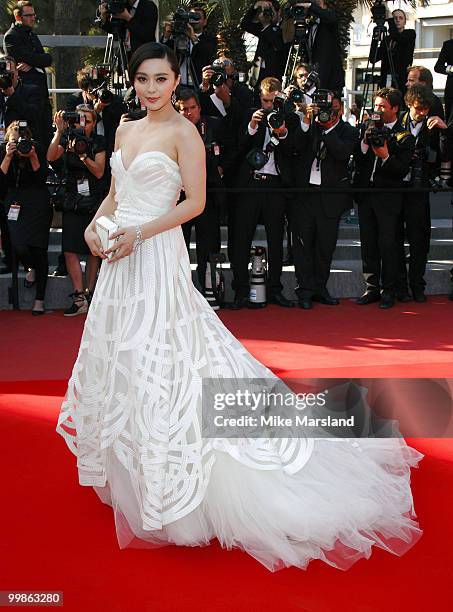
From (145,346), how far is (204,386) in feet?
0.82

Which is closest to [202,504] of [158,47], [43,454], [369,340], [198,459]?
[198,459]

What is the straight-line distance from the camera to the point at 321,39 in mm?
8898

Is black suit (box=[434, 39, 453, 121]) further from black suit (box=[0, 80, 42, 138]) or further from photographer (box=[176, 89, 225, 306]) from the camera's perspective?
black suit (box=[0, 80, 42, 138])

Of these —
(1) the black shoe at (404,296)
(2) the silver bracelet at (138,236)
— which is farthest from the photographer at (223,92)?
(2) the silver bracelet at (138,236)

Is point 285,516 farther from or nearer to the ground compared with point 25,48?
nearer to the ground

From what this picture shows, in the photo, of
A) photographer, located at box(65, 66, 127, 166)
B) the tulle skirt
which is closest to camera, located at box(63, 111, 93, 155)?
photographer, located at box(65, 66, 127, 166)

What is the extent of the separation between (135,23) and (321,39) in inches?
68.9

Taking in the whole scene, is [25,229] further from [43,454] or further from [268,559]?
[268,559]

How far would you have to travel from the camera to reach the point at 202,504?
3.14 meters

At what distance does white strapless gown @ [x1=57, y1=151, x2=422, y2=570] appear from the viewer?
3.09 metres

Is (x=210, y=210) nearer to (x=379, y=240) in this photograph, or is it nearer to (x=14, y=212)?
(x=379, y=240)

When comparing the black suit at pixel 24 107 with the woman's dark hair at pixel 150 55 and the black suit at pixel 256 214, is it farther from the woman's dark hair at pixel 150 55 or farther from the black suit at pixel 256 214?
the woman's dark hair at pixel 150 55

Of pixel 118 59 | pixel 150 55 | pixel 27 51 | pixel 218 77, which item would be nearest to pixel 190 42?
pixel 118 59

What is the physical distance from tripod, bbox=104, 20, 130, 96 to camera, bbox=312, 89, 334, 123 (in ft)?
6.54
